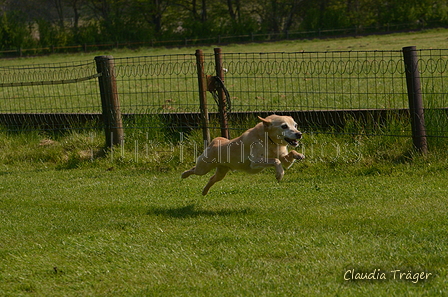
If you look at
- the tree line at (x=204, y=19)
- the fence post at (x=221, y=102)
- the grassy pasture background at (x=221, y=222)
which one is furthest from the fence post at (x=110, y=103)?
the tree line at (x=204, y=19)

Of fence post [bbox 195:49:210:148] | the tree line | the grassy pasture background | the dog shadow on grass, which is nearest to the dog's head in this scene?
the grassy pasture background

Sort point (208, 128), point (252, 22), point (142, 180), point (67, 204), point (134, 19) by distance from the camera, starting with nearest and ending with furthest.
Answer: point (67, 204) < point (142, 180) < point (208, 128) < point (252, 22) < point (134, 19)

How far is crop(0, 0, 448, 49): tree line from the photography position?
147 feet

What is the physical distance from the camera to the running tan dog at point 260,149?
6062 millimetres

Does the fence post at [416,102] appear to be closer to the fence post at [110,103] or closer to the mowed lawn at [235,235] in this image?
the mowed lawn at [235,235]

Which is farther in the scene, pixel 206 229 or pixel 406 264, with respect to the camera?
pixel 206 229

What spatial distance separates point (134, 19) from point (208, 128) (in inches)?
1813

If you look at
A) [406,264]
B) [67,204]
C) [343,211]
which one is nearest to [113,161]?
[67,204]

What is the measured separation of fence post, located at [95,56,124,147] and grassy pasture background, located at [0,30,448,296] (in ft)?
0.77

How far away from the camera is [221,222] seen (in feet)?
20.1

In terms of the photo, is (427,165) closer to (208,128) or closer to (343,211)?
(343,211)

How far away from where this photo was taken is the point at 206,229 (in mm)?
5898

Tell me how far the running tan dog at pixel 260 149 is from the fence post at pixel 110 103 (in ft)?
11.5

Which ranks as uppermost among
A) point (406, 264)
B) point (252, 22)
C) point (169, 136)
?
point (252, 22)
